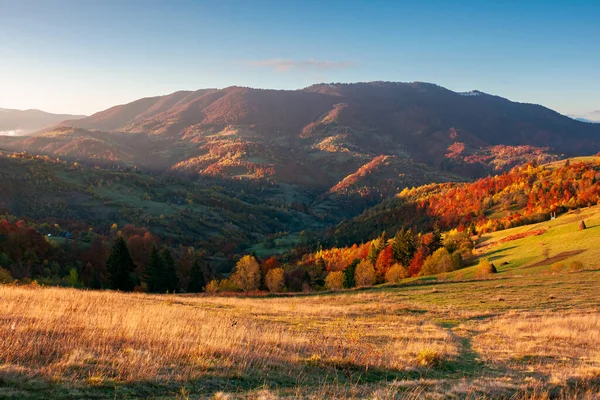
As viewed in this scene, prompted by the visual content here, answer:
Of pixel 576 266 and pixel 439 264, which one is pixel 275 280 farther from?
pixel 576 266

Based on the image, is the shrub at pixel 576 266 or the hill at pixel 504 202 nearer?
the shrub at pixel 576 266

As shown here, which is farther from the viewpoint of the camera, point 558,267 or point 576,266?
point 558,267

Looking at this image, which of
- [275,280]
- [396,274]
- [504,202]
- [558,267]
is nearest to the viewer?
[558,267]

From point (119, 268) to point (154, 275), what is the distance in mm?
6358

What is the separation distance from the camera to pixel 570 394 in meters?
9.12

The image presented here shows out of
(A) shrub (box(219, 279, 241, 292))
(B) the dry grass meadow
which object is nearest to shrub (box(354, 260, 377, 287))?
(A) shrub (box(219, 279, 241, 292))

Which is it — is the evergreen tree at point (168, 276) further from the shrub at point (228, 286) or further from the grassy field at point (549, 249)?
the grassy field at point (549, 249)

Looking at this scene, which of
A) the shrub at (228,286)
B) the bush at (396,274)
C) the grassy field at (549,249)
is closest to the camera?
the grassy field at (549,249)

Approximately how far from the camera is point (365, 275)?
241ft

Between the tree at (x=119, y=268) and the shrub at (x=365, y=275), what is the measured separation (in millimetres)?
40269

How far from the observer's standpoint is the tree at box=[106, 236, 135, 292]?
193ft

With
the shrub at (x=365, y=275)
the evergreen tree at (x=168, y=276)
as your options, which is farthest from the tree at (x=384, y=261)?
the evergreen tree at (x=168, y=276)

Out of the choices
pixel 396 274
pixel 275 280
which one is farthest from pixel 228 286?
pixel 396 274

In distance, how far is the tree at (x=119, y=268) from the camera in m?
58.8
